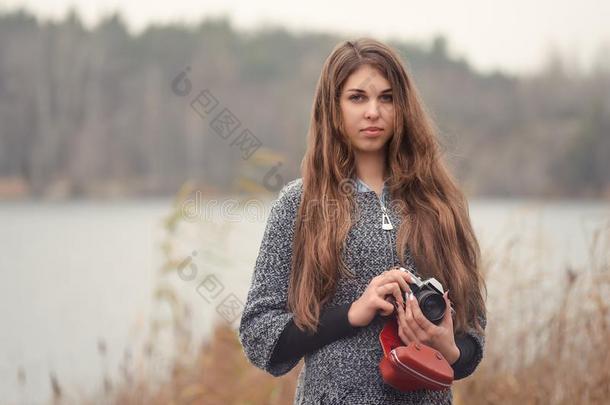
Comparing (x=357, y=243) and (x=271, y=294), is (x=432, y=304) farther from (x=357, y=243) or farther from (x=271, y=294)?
(x=271, y=294)

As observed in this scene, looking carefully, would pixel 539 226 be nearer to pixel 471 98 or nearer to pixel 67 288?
pixel 67 288

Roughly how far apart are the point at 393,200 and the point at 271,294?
1.20 feet

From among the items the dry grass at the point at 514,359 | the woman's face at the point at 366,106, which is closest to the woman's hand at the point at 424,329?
the woman's face at the point at 366,106

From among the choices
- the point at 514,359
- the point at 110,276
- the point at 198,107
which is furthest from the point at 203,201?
the point at 198,107

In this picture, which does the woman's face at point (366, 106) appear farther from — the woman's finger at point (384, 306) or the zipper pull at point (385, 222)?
the woman's finger at point (384, 306)

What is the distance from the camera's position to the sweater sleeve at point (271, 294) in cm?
195

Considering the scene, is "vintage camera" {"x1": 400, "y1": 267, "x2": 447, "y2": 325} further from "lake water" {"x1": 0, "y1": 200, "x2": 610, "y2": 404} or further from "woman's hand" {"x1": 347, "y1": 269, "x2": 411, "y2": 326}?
"lake water" {"x1": 0, "y1": 200, "x2": 610, "y2": 404}

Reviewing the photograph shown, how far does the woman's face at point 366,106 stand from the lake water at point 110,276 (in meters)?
2.06

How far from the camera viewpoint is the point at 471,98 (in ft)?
84.8

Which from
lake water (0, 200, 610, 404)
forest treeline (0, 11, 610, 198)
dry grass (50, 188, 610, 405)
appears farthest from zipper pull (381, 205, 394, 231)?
forest treeline (0, 11, 610, 198)

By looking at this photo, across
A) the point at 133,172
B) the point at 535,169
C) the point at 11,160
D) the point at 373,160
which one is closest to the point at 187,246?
the point at 373,160

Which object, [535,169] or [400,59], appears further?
[535,169]

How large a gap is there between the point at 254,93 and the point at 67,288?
814 inches

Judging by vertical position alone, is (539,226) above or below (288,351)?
below
